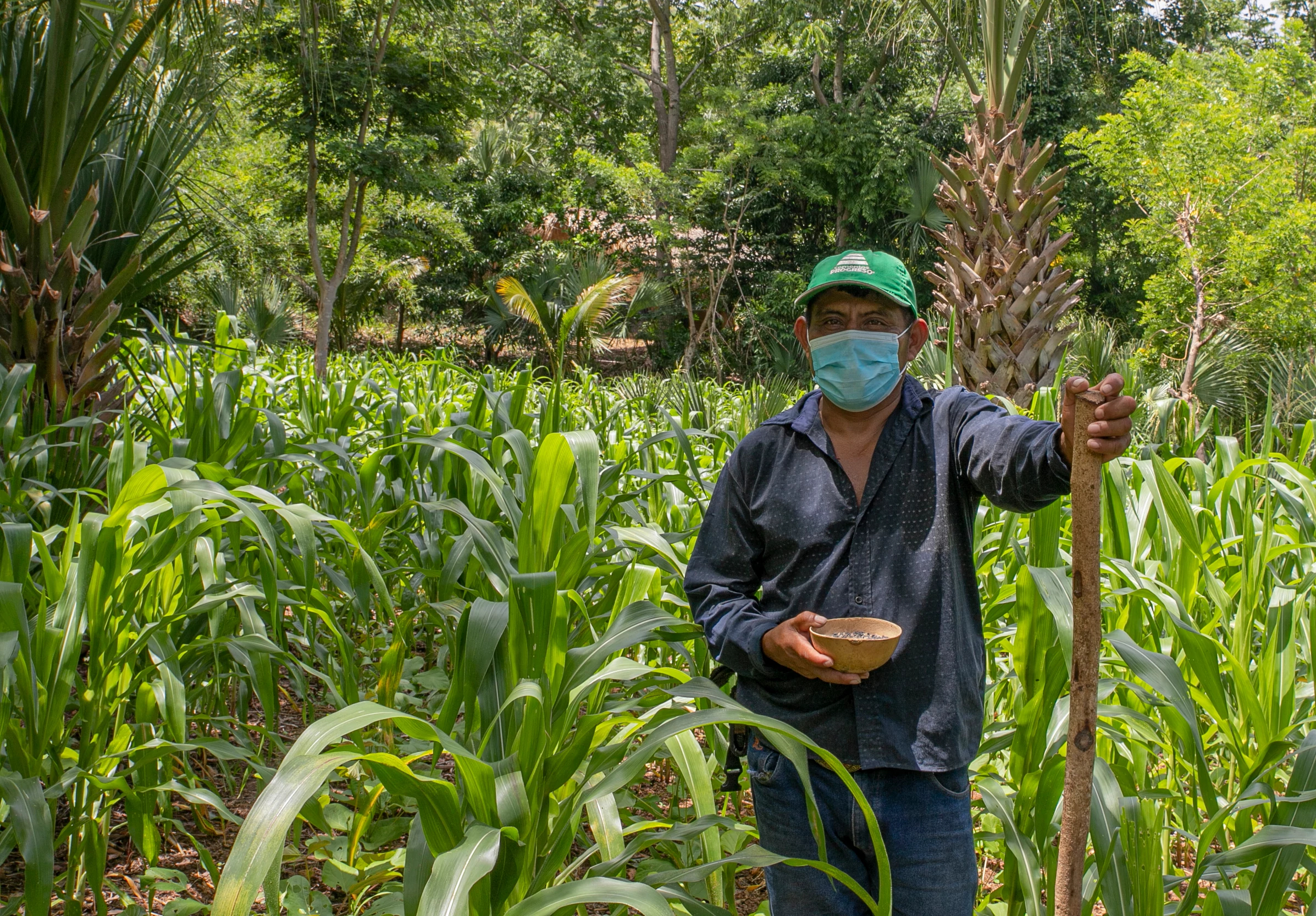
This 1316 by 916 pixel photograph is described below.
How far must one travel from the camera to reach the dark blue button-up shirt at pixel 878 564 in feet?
4.19

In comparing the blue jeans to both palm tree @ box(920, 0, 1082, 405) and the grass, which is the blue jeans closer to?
the grass

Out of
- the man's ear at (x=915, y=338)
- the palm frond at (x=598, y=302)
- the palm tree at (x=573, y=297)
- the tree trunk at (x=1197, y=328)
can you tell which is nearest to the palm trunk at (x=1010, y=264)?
the man's ear at (x=915, y=338)

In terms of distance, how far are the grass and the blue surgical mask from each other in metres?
0.36

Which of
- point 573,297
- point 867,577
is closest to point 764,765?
point 867,577

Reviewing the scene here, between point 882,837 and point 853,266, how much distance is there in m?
0.80

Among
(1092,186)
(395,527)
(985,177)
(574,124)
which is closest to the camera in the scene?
(395,527)

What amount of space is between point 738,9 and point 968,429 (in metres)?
17.6

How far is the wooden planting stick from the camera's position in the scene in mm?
976

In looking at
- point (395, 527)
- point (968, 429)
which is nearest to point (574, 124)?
point (395, 527)

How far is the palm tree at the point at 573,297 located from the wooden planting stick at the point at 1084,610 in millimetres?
12358

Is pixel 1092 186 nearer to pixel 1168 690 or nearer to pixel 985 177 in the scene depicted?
pixel 985 177

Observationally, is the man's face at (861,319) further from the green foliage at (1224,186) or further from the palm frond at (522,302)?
the palm frond at (522,302)

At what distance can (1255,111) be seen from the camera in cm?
1202

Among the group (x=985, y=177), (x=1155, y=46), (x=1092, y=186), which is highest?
(x=1155, y=46)
